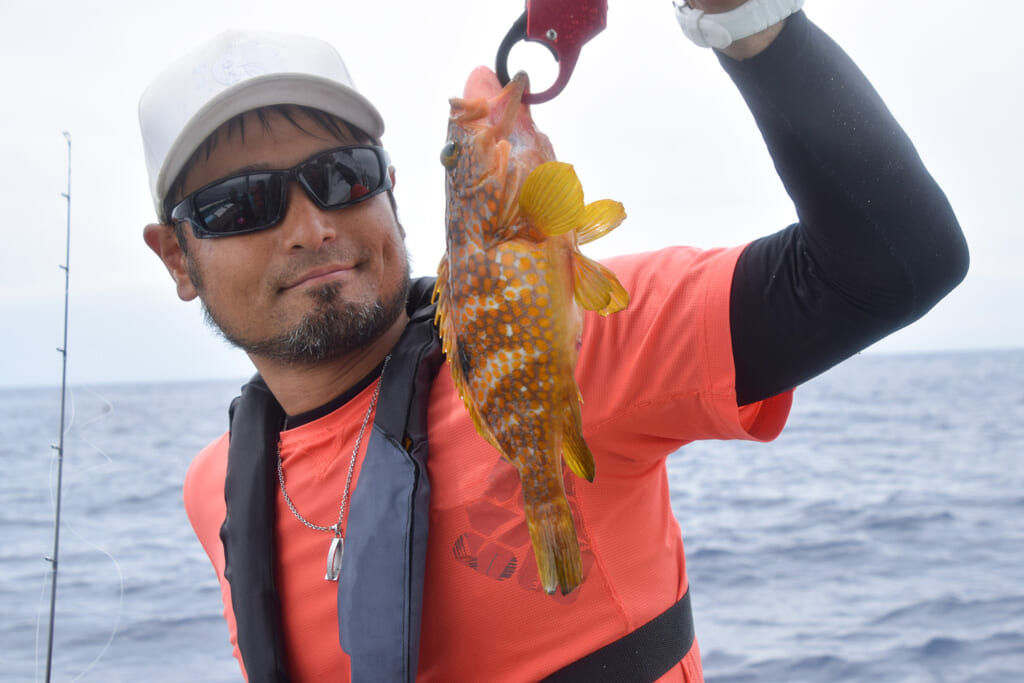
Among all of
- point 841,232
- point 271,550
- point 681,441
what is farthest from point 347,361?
point 841,232

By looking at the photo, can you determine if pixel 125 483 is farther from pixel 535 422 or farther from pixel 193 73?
pixel 535 422

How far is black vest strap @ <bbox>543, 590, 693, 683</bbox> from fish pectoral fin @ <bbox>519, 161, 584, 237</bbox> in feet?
3.44

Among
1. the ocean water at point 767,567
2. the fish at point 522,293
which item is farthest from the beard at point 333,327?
the ocean water at point 767,567

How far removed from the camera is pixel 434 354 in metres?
2.07

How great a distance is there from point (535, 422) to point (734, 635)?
6143 millimetres

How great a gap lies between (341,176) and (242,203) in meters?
0.27

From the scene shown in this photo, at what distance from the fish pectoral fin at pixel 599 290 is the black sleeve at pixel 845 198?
1.24 ft

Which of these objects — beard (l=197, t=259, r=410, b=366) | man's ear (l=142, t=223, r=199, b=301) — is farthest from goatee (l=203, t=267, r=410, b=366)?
man's ear (l=142, t=223, r=199, b=301)

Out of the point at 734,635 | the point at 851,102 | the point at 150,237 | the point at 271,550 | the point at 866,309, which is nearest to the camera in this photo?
the point at 851,102

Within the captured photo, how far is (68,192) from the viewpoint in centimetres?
322

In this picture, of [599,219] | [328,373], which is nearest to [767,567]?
[328,373]

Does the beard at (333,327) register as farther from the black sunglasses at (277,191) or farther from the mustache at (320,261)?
the black sunglasses at (277,191)

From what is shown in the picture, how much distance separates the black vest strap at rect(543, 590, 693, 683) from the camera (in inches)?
68.6

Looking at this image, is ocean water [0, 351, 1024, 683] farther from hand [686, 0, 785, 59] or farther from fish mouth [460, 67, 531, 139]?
hand [686, 0, 785, 59]
